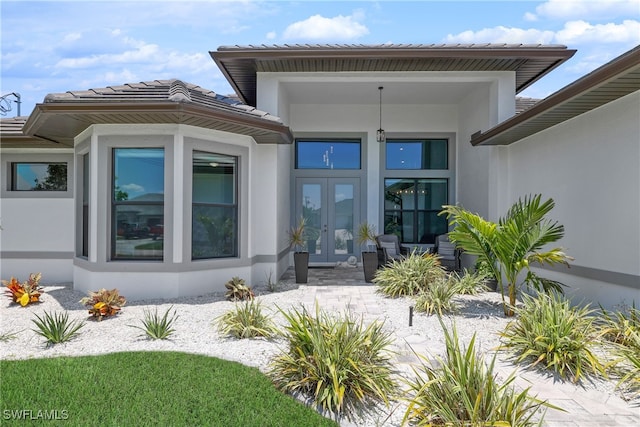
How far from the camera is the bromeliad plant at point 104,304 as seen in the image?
18.3 feet

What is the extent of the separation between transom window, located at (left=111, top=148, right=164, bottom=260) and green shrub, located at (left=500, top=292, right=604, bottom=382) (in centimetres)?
582

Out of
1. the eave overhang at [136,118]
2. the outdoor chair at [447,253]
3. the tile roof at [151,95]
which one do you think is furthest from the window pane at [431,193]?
the tile roof at [151,95]

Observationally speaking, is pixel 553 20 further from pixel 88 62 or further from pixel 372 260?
pixel 88 62

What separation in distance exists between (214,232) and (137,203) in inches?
57.7

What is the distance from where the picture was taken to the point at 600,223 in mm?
5922

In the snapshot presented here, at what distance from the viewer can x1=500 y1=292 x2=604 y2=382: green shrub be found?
12.2 feet

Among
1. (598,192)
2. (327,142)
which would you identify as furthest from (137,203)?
(598,192)

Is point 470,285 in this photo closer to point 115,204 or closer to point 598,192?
point 598,192

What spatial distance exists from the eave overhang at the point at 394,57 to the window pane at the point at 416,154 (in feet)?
11.6

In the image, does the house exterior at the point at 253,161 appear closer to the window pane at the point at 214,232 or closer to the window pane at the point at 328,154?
the window pane at the point at 214,232

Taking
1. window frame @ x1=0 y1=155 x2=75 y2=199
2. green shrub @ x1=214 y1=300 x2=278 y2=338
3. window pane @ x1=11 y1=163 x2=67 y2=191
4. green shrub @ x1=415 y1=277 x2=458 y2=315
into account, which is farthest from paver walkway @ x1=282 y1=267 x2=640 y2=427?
window pane @ x1=11 y1=163 x2=67 y2=191

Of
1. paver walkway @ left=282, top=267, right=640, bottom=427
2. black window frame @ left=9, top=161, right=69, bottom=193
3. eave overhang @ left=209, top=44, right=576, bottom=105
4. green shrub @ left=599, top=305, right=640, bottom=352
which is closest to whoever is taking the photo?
paver walkway @ left=282, top=267, right=640, bottom=427

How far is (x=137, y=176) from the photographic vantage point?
6.97 m

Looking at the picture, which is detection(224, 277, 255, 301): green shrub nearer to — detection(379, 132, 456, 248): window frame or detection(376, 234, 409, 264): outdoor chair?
detection(376, 234, 409, 264): outdoor chair
